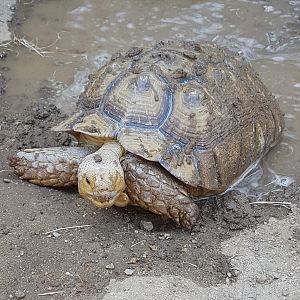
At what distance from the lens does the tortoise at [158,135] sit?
4656mm

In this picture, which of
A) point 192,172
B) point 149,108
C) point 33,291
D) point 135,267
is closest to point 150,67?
point 149,108

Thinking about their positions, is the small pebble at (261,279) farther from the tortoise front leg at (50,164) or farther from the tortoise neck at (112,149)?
the tortoise front leg at (50,164)

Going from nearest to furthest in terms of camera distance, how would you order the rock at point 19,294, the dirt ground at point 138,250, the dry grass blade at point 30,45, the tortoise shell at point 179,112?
1. the rock at point 19,294
2. the dirt ground at point 138,250
3. the tortoise shell at point 179,112
4. the dry grass blade at point 30,45

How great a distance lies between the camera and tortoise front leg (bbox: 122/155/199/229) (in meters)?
4.66

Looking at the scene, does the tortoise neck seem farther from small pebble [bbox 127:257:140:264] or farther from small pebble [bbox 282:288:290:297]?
small pebble [bbox 282:288:290:297]

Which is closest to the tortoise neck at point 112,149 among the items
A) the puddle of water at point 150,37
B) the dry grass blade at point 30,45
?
the puddle of water at point 150,37

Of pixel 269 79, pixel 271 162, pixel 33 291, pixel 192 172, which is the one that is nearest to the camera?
pixel 33 291

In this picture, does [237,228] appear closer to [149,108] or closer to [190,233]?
[190,233]

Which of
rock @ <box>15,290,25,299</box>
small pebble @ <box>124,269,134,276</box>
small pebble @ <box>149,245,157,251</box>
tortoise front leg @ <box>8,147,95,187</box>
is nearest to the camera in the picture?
rock @ <box>15,290,25,299</box>

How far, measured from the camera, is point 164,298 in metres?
3.98

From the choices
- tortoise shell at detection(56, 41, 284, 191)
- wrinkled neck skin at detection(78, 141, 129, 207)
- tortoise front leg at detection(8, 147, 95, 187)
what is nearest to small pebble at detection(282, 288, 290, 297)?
tortoise shell at detection(56, 41, 284, 191)

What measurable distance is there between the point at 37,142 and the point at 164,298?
2240mm

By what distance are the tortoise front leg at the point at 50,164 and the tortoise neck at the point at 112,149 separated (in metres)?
0.24

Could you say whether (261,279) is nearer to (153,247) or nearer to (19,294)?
(153,247)
